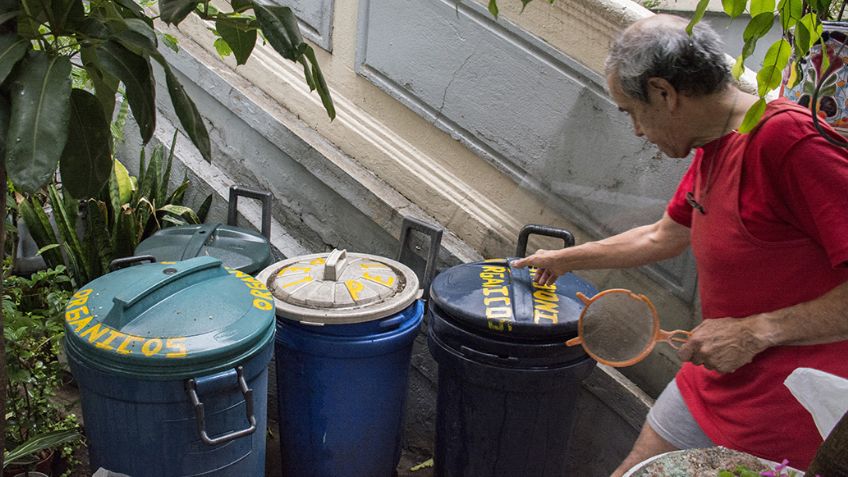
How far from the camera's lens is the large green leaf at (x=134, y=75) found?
1.92 m

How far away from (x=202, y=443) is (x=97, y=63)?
1.38m

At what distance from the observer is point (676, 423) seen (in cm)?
265

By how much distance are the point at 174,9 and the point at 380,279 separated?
1.69 m

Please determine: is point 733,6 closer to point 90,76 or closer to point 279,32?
point 279,32

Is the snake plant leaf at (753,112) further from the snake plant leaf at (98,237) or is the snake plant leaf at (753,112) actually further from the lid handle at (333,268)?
the snake plant leaf at (98,237)

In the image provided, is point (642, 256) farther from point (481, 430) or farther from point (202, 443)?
point (202, 443)

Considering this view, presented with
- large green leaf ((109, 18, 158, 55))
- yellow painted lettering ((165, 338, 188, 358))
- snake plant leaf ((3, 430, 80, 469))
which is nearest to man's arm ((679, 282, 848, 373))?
yellow painted lettering ((165, 338, 188, 358))

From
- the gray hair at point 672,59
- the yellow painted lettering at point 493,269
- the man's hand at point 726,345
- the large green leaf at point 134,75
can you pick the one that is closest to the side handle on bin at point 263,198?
the yellow painted lettering at point 493,269

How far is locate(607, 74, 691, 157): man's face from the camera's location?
7.94 ft

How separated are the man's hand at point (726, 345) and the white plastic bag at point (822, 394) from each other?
49 centimetres

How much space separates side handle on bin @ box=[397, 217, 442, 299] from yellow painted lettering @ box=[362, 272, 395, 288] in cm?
35

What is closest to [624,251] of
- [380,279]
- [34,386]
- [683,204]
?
[683,204]

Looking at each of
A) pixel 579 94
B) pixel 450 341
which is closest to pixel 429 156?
pixel 579 94

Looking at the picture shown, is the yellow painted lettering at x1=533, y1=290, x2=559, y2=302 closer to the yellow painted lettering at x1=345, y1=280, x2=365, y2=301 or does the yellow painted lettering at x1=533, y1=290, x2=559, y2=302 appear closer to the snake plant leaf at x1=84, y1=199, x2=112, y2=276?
the yellow painted lettering at x1=345, y1=280, x2=365, y2=301
